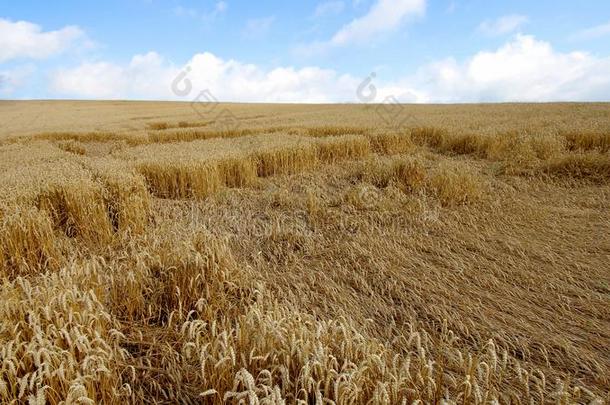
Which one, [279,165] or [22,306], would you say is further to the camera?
[279,165]

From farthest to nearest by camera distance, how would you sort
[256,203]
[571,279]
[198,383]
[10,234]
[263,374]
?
[256,203] < [10,234] < [571,279] < [198,383] < [263,374]

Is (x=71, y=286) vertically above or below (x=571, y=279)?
above

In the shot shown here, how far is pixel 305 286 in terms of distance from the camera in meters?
Result: 3.10

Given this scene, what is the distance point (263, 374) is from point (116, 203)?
11.7 ft

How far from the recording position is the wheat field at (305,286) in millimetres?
1724

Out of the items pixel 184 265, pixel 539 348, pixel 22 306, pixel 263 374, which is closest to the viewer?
pixel 263 374

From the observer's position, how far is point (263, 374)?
175 cm

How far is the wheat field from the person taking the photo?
1.72 m

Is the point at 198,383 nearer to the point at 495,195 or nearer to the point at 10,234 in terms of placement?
the point at 10,234

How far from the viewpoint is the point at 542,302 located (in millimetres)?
2900

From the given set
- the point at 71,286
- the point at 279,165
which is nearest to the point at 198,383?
the point at 71,286

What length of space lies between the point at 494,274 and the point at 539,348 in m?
1.03

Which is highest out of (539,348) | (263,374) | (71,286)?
(71,286)

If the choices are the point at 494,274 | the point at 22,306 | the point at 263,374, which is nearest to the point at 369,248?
the point at 494,274
